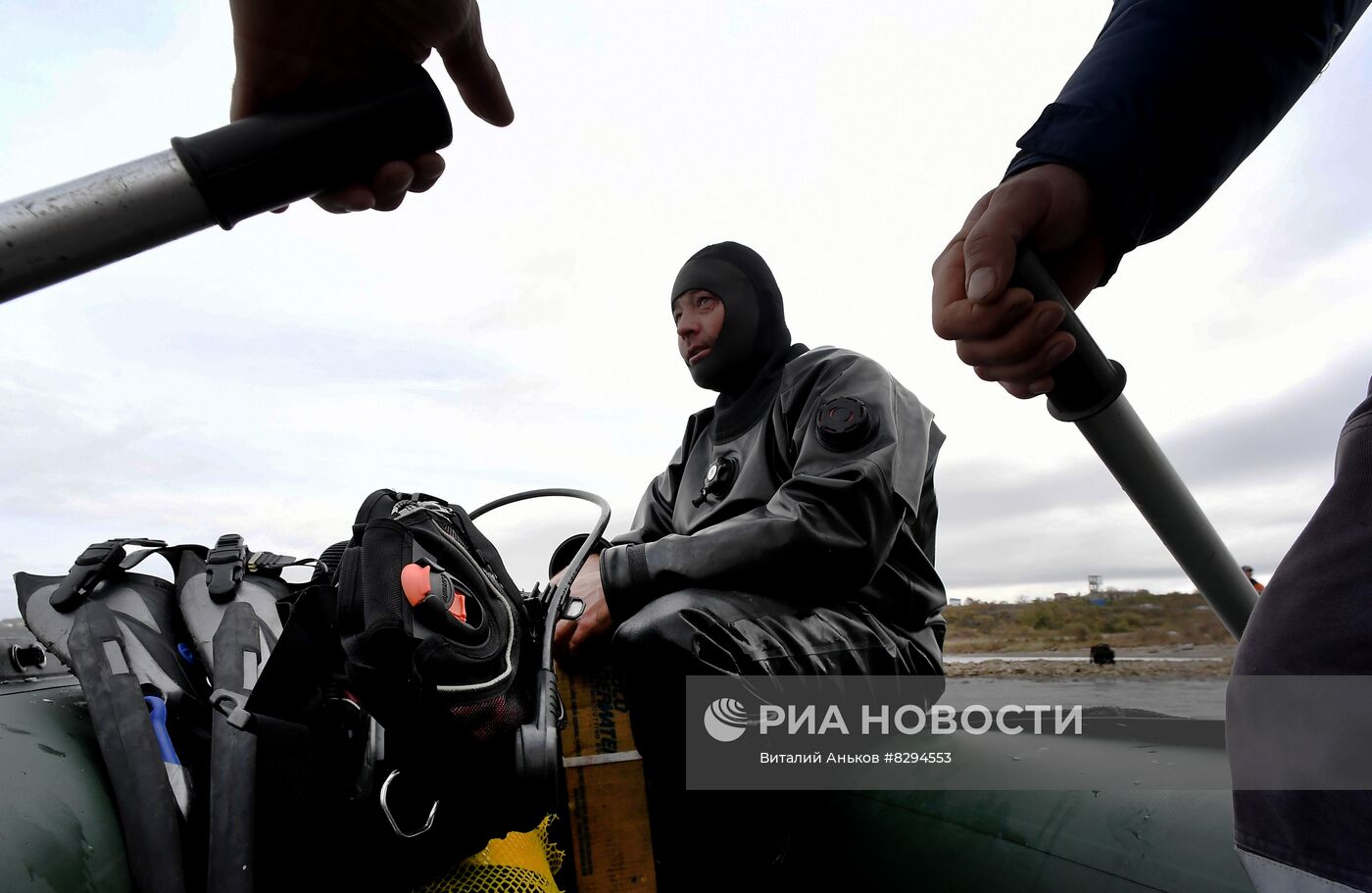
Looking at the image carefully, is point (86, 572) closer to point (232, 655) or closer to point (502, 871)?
point (232, 655)

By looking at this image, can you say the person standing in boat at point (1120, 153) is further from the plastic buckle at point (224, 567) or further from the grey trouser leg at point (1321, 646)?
the plastic buckle at point (224, 567)

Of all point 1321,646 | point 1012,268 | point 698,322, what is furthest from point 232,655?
point 698,322

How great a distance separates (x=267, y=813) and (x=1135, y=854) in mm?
1071

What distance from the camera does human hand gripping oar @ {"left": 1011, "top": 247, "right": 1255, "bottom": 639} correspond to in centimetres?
70

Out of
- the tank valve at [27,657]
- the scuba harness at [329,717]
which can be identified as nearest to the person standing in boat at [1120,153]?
the scuba harness at [329,717]

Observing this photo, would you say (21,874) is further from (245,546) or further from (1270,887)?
(1270,887)

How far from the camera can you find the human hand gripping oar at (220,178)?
1.31 feet

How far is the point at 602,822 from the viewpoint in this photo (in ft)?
4.37

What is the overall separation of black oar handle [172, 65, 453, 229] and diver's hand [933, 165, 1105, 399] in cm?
45

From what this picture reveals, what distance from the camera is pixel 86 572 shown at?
1.15 metres

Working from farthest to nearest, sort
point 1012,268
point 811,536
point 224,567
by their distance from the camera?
1. point 811,536
2. point 224,567
3. point 1012,268

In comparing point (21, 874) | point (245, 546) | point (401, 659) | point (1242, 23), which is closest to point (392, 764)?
point (401, 659)

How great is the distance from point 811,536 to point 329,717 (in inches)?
32.8

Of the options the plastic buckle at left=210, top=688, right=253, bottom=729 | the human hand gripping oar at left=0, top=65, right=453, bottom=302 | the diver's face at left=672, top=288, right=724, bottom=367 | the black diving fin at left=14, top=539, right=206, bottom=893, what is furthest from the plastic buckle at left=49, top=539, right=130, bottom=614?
the diver's face at left=672, top=288, right=724, bottom=367
